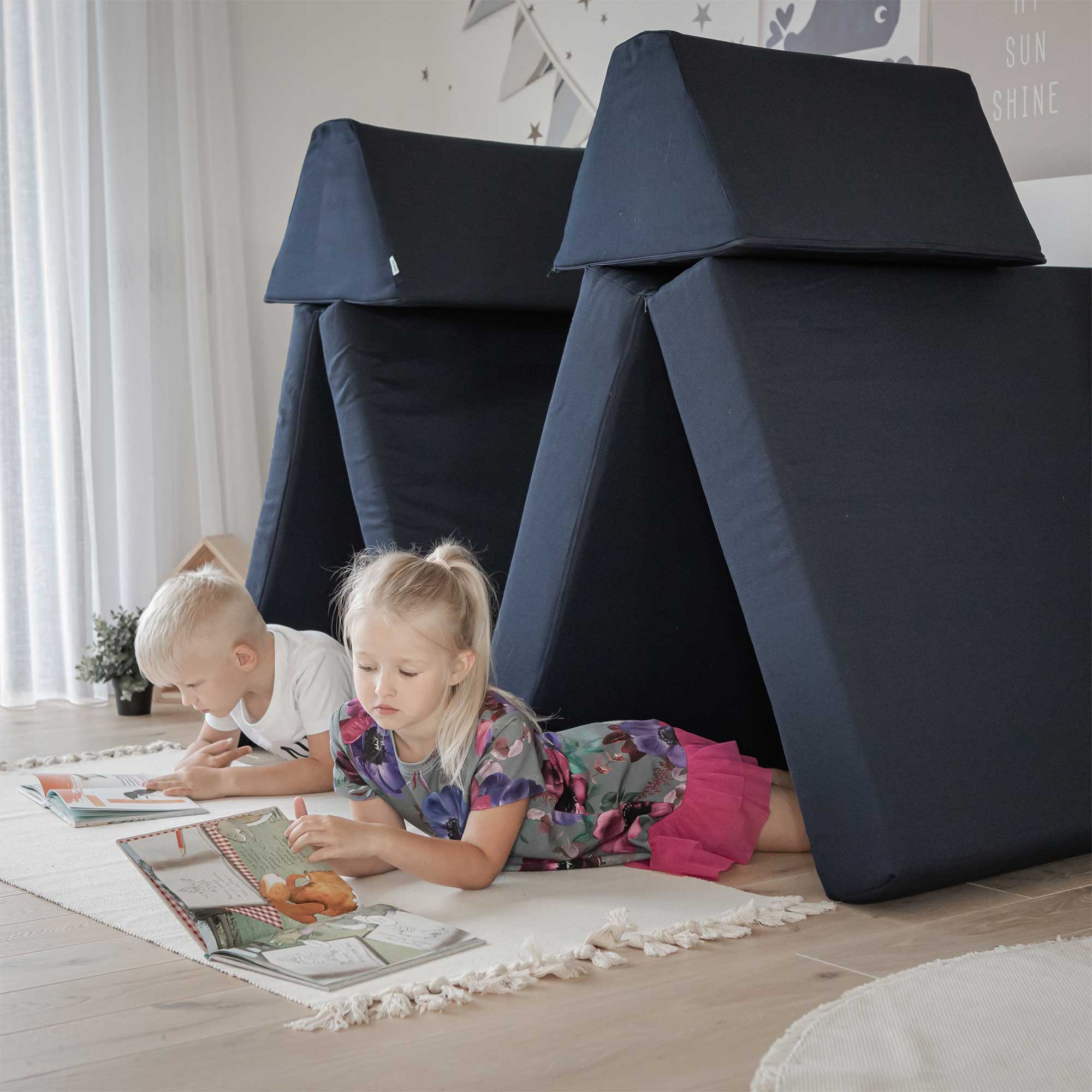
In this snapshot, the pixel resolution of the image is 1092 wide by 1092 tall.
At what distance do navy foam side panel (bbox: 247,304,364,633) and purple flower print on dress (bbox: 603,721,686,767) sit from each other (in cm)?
96

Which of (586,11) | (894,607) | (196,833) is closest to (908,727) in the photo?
(894,607)

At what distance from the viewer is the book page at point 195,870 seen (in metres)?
1.40

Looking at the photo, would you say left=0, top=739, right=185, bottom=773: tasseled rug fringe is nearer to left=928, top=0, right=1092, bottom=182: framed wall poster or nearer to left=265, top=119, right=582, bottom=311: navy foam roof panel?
left=265, top=119, right=582, bottom=311: navy foam roof panel

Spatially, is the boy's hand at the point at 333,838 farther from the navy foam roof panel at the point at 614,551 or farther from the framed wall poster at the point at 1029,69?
the framed wall poster at the point at 1029,69

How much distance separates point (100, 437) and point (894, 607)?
2.42m

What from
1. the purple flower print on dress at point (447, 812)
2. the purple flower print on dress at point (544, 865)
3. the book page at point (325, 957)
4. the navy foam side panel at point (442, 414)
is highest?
the navy foam side panel at point (442, 414)

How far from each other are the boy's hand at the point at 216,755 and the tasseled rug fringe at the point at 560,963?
0.97 meters

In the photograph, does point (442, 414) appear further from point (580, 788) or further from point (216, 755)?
point (580, 788)

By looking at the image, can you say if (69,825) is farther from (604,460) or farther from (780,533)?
(780,533)

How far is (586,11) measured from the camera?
3.10 m

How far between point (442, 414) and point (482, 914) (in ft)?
3.68

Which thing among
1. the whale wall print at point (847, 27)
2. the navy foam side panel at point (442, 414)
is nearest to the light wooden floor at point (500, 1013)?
the navy foam side panel at point (442, 414)

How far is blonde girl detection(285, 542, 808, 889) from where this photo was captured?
4.91 feet

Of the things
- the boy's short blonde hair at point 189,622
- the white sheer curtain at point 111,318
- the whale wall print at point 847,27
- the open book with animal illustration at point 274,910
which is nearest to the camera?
the open book with animal illustration at point 274,910
